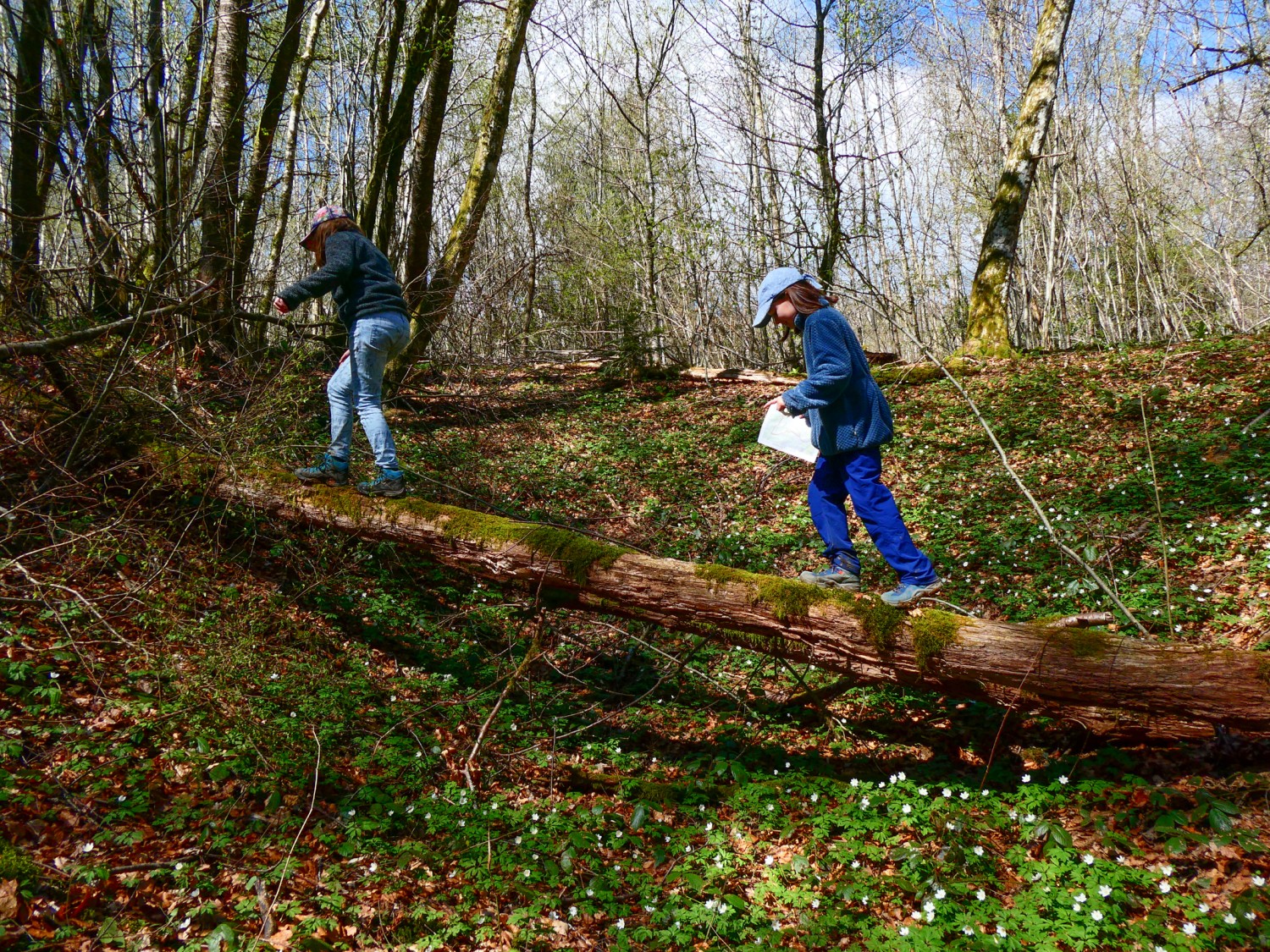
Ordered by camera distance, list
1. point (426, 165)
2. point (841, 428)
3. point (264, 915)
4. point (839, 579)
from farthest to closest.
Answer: point (426, 165)
point (839, 579)
point (841, 428)
point (264, 915)

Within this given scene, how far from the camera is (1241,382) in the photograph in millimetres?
7773

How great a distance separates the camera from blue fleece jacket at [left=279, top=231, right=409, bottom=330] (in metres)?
4.75

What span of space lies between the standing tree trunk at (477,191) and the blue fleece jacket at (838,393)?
6301 mm

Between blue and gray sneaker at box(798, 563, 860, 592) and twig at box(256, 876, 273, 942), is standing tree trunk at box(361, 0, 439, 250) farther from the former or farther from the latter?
twig at box(256, 876, 273, 942)

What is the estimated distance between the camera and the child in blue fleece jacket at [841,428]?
3859 mm

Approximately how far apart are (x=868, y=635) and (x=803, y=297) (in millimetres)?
1885

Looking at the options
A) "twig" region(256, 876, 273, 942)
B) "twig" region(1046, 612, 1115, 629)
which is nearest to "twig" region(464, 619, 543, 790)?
"twig" region(256, 876, 273, 942)

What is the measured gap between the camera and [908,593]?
3.78m

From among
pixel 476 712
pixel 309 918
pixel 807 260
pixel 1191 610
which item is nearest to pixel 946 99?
pixel 807 260

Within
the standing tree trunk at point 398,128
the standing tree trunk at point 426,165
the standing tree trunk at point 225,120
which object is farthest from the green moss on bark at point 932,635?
the standing tree trunk at point 398,128

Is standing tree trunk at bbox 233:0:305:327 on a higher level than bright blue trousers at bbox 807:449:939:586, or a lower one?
higher

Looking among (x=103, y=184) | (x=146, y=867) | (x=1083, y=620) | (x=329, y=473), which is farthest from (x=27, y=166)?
(x=1083, y=620)

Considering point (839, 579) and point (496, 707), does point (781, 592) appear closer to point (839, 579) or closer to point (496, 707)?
point (839, 579)

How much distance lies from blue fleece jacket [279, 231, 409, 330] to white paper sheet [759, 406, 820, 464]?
2.67 metres
